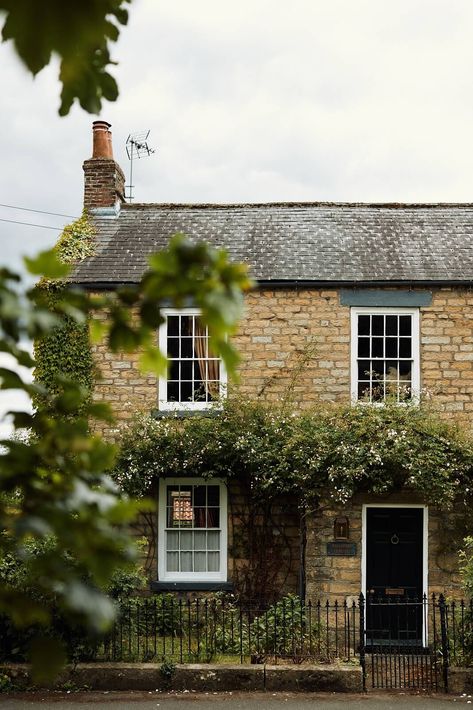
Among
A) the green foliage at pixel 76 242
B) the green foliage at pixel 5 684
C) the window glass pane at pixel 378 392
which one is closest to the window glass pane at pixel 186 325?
the green foliage at pixel 76 242

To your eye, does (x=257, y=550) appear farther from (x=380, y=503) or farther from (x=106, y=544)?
(x=106, y=544)

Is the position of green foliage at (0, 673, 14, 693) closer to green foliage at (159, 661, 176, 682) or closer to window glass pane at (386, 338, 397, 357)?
green foliage at (159, 661, 176, 682)

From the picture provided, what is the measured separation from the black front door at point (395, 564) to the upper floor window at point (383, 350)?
2.05m

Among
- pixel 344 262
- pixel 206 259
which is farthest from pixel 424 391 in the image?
pixel 206 259

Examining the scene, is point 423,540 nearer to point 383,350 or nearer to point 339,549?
point 339,549

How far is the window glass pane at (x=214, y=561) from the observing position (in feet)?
49.9

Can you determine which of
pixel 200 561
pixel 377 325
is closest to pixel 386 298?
pixel 377 325

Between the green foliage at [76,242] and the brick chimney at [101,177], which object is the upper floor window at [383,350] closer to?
the green foliage at [76,242]

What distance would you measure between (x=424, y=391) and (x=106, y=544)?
13447mm

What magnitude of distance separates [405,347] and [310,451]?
9.12ft

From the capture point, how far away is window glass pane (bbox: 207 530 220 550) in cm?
1531

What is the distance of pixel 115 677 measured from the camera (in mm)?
11094

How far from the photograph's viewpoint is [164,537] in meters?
15.2

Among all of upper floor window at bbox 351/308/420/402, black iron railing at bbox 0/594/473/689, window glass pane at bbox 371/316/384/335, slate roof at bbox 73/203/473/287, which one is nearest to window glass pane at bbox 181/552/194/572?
black iron railing at bbox 0/594/473/689
